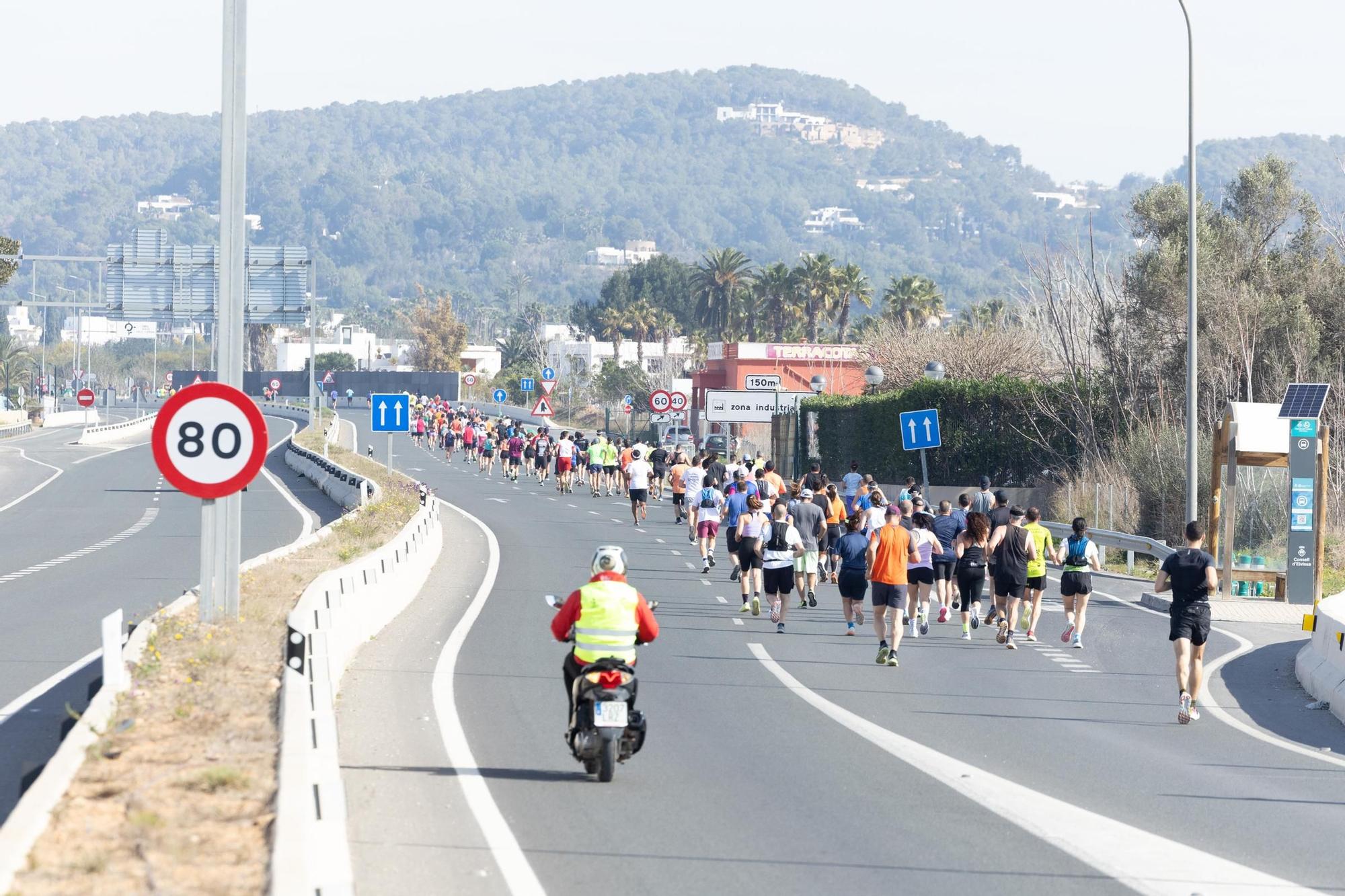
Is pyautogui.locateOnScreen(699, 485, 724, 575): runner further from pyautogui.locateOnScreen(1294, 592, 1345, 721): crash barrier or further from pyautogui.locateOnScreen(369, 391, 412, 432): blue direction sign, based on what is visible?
pyautogui.locateOnScreen(369, 391, 412, 432): blue direction sign

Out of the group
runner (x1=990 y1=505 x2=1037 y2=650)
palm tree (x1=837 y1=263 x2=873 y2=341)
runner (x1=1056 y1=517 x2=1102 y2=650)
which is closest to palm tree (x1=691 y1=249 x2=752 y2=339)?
palm tree (x1=837 y1=263 x2=873 y2=341)

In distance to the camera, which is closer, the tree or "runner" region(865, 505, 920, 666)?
"runner" region(865, 505, 920, 666)

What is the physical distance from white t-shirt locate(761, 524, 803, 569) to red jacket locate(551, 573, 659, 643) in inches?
362

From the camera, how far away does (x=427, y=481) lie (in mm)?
55062

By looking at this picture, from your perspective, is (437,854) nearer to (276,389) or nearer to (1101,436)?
(1101,436)

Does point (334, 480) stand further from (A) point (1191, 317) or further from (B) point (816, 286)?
(B) point (816, 286)

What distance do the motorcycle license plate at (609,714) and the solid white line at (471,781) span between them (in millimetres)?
769

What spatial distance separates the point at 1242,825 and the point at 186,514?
33.7 metres

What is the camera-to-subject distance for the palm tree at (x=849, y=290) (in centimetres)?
11688

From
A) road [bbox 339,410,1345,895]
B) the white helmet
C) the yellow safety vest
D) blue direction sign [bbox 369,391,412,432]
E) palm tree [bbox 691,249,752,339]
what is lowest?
road [bbox 339,410,1345,895]

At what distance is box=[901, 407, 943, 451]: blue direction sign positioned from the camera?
31328mm

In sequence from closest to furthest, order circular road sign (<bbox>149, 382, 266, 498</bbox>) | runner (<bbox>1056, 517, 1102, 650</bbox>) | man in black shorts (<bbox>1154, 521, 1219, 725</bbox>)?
circular road sign (<bbox>149, 382, 266, 498</bbox>) < man in black shorts (<bbox>1154, 521, 1219, 725</bbox>) < runner (<bbox>1056, 517, 1102, 650</bbox>)

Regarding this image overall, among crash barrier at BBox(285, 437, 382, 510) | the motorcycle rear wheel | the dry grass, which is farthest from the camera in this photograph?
crash barrier at BBox(285, 437, 382, 510)

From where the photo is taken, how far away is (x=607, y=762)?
1041cm
